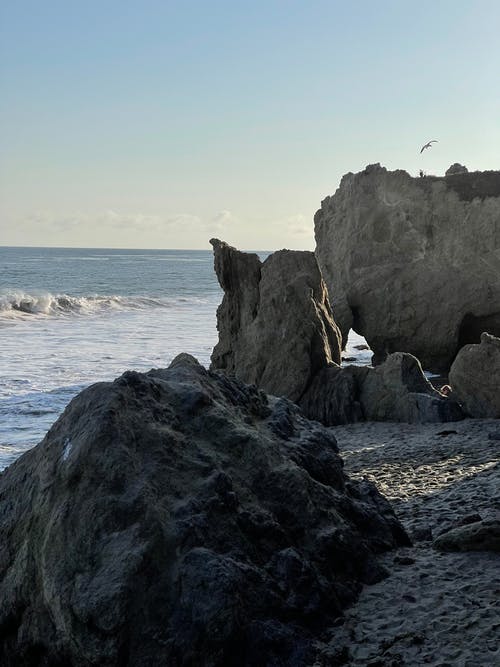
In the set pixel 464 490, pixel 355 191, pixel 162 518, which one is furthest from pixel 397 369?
pixel 355 191

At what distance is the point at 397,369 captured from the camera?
42.2 feet

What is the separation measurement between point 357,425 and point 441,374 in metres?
7.84

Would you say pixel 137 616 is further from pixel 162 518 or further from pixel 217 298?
pixel 217 298

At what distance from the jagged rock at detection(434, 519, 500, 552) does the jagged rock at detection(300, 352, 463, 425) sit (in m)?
6.42

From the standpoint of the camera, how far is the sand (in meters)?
4.36

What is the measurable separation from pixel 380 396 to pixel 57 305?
29811 mm

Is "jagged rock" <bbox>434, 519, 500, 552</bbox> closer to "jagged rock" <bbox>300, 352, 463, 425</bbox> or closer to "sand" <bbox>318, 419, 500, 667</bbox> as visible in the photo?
"sand" <bbox>318, 419, 500, 667</bbox>

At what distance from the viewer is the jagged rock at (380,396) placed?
40.4ft

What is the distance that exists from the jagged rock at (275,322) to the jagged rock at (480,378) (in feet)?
8.85

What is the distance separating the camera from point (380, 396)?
1302 cm

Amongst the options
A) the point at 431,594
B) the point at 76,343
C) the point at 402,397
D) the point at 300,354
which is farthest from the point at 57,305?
the point at 431,594

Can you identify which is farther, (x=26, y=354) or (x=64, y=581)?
(x=26, y=354)

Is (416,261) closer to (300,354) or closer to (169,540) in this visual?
(300,354)

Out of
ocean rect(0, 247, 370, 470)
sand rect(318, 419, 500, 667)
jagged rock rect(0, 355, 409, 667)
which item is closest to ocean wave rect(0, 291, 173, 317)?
ocean rect(0, 247, 370, 470)
